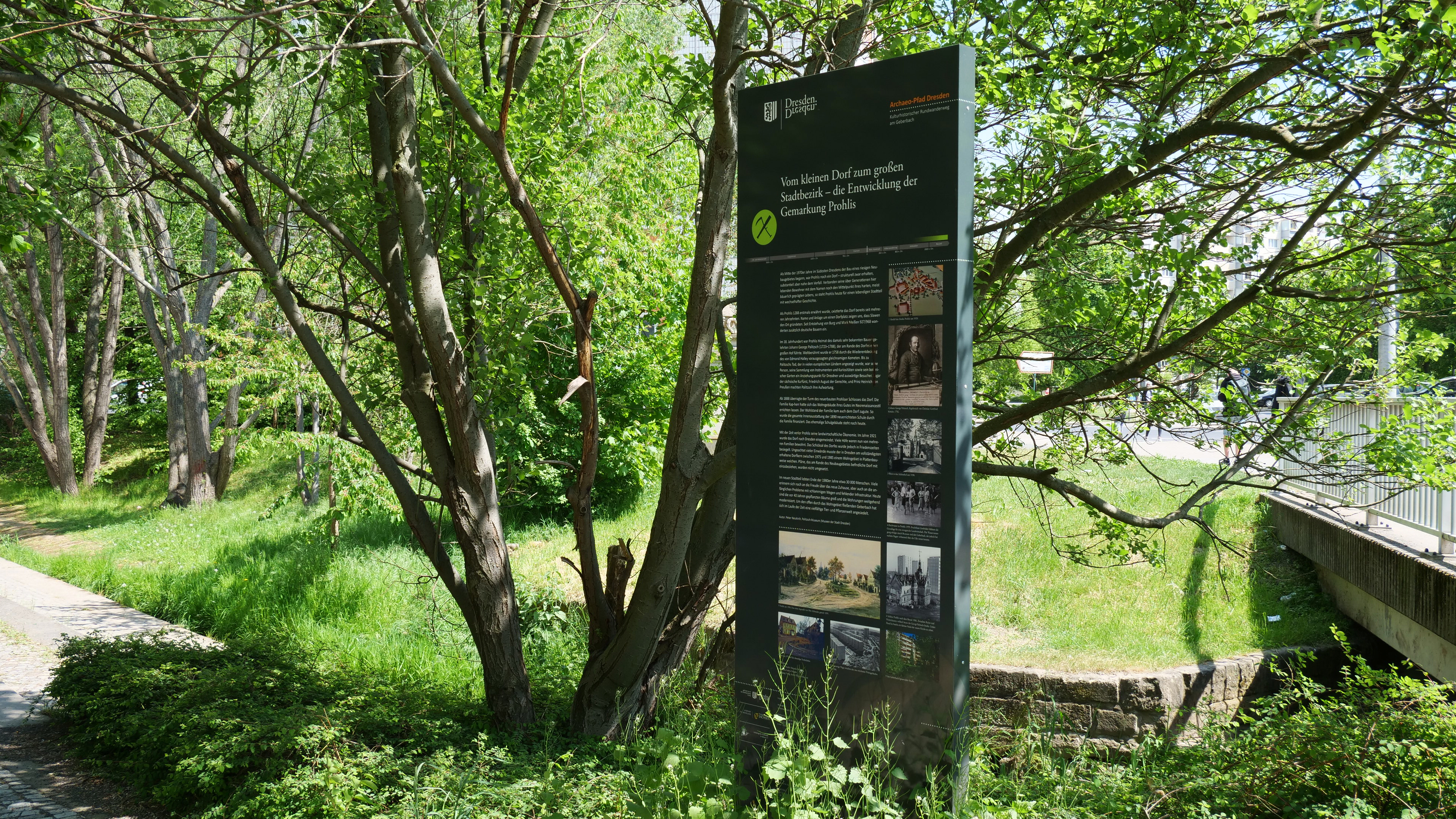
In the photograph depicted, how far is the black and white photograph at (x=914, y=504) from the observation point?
11.1 ft

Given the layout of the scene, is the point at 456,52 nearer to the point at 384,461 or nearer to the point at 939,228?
the point at 384,461

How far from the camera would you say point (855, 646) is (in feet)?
11.7

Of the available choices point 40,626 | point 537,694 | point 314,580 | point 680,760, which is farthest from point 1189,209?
point 40,626

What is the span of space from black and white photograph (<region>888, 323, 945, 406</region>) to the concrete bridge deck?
306cm

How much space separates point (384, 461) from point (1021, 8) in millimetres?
4689

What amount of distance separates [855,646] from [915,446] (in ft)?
2.71

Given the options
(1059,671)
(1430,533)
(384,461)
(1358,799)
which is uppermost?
(384,461)

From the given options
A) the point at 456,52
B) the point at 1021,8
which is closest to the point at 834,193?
the point at 1021,8

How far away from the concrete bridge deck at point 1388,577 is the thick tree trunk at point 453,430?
4.75m

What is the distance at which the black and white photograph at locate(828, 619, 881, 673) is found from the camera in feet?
11.5

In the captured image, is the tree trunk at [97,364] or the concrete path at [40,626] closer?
the concrete path at [40,626]

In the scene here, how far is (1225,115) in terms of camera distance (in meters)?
5.43

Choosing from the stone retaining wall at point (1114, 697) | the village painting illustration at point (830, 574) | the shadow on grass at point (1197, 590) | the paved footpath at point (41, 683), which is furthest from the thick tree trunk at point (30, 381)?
the shadow on grass at point (1197, 590)

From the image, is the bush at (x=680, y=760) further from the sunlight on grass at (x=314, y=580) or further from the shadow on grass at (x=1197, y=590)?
the shadow on grass at (x=1197, y=590)
